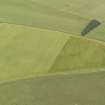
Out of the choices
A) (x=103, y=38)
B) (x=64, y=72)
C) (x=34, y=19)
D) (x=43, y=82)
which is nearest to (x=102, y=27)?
(x=103, y=38)

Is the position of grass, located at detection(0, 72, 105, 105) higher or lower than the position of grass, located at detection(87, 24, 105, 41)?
higher

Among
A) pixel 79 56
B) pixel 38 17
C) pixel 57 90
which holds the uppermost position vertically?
pixel 57 90

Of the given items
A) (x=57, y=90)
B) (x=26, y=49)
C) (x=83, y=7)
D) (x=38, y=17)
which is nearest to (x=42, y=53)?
(x=26, y=49)

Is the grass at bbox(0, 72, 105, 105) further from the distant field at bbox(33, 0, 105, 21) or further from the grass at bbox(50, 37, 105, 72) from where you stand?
the distant field at bbox(33, 0, 105, 21)

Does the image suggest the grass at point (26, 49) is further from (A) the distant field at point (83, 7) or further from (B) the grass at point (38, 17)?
(A) the distant field at point (83, 7)

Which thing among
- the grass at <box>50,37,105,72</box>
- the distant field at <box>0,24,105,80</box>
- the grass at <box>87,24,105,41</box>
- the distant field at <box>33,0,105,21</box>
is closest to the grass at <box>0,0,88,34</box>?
the distant field at <box>33,0,105,21</box>

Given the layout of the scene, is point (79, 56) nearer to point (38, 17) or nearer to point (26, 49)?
point (26, 49)

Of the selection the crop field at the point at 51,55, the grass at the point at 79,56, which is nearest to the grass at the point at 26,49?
the crop field at the point at 51,55

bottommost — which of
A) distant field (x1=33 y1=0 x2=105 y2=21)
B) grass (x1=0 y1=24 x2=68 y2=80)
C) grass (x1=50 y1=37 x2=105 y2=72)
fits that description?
distant field (x1=33 y1=0 x2=105 y2=21)
